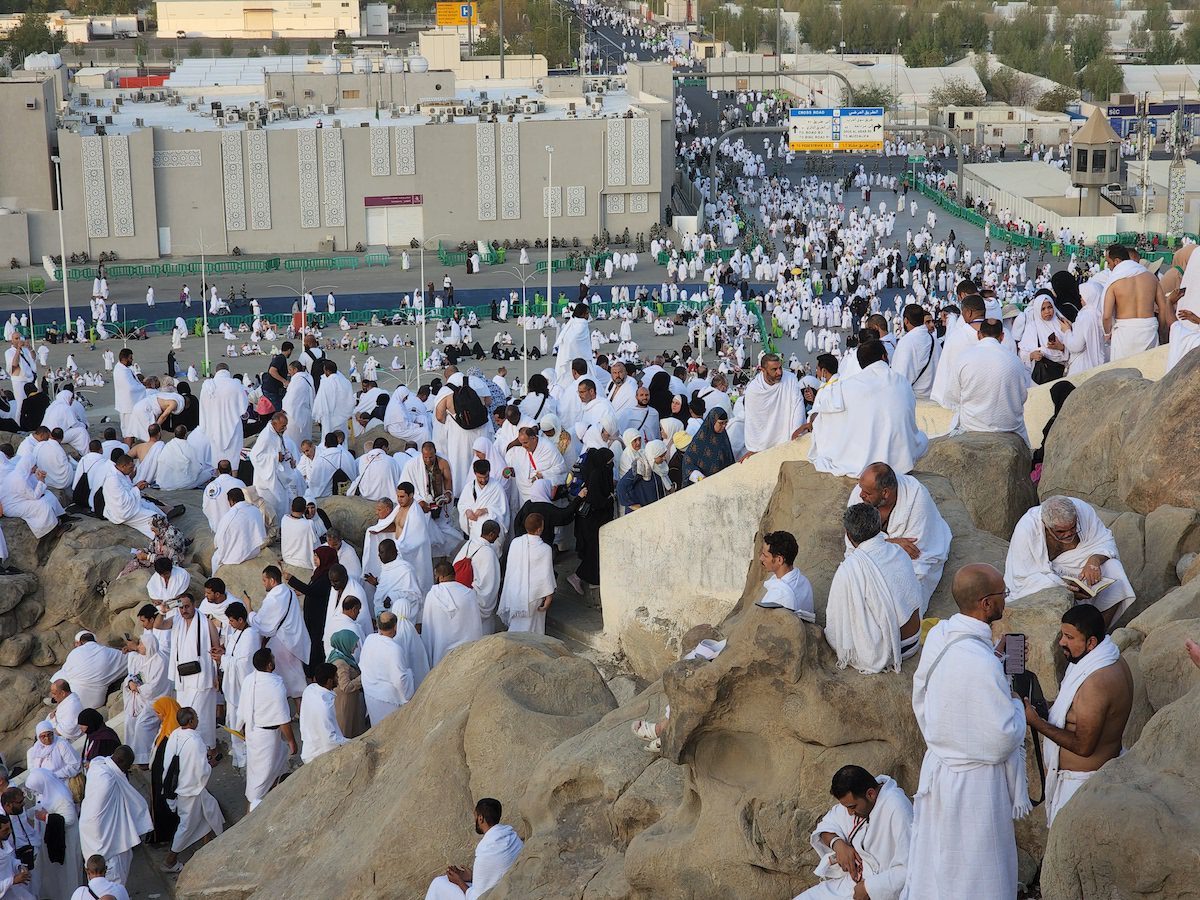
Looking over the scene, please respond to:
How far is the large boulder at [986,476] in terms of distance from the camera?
30.5 feet

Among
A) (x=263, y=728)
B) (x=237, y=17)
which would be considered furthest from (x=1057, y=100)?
(x=263, y=728)

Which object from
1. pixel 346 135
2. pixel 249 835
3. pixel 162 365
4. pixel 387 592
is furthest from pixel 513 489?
pixel 346 135

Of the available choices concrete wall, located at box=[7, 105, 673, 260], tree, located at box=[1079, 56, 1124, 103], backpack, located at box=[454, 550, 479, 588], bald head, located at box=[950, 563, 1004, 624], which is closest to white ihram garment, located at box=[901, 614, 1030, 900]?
bald head, located at box=[950, 563, 1004, 624]

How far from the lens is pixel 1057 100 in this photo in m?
75.8

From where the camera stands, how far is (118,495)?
1398 cm

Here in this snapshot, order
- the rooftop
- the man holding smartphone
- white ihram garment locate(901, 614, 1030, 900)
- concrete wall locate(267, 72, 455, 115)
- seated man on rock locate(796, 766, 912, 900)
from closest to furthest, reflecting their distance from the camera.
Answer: white ihram garment locate(901, 614, 1030, 900)
the man holding smartphone
seated man on rock locate(796, 766, 912, 900)
the rooftop
concrete wall locate(267, 72, 455, 115)

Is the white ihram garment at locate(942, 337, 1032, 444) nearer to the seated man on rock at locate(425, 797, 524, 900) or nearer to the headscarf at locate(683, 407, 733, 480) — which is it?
the headscarf at locate(683, 407, 733, 480)

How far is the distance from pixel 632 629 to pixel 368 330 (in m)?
29.1

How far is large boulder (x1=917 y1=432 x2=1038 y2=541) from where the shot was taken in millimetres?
9289

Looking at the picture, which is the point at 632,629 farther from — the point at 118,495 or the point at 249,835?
the point at 118,495

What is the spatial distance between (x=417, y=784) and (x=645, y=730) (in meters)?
1.56

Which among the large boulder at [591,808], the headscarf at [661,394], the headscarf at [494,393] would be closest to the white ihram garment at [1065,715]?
the large boulder at [591,808]

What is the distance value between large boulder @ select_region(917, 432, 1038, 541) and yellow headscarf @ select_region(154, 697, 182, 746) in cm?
469

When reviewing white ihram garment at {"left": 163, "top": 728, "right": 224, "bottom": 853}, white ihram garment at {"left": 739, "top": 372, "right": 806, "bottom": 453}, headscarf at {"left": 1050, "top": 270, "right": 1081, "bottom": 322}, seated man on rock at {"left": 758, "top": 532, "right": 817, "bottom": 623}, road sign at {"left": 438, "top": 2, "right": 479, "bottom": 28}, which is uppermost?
road sign at {"left": 438, "top": 2, "right": 479, "bottom": 28}
